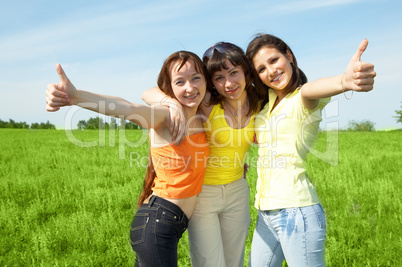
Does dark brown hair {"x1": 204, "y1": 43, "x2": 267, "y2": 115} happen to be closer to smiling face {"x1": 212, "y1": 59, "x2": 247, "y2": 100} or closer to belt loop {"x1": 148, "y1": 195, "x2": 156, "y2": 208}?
smiling face {"x1": 212, "y1": 59, "x2": 247, "y2": 100}

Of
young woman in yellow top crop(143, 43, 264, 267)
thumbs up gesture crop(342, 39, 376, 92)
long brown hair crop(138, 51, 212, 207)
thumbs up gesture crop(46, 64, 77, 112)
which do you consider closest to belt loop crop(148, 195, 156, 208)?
long brown hair crop(138, 51, 212, 207)

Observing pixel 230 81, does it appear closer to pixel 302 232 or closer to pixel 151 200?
pixel 151 200

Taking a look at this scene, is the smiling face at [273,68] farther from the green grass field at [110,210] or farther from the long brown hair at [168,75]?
the green grass field at [110,210]

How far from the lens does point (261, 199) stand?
8.58 feet

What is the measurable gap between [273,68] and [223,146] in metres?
0.70

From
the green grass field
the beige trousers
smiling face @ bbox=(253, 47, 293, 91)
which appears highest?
smiling face @ bbox=(253, 47, 293, 91)

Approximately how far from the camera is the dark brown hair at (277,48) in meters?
2.72

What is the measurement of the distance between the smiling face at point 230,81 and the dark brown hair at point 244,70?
1.0 inches

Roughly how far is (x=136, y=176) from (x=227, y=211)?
5544 millimetres

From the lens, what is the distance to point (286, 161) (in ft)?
8.21

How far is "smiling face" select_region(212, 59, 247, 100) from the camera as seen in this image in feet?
9.07

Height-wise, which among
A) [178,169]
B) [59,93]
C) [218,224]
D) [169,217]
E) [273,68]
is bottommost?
[218,224]

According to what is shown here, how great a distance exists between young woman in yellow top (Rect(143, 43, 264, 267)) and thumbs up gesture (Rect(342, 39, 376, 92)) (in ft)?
3.13

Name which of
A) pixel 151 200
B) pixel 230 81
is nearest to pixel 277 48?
pixel 230 81
